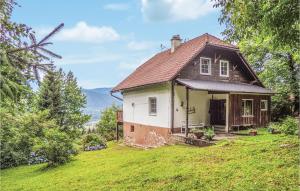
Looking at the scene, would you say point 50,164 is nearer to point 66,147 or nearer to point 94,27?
point 66,147

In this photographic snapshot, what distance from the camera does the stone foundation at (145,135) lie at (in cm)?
1817

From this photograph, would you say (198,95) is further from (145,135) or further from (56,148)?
(56,148)

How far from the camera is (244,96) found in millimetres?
19109

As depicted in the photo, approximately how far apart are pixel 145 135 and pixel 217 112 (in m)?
4.95

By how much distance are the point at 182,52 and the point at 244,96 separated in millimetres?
4948

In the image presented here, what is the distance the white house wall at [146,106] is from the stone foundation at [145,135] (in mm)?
298

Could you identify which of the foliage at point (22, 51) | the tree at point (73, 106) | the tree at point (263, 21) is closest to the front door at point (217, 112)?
the tree at point (263, 21)

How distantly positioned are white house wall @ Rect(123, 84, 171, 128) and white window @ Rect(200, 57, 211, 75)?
10.1 feet

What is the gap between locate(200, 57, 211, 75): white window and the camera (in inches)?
769

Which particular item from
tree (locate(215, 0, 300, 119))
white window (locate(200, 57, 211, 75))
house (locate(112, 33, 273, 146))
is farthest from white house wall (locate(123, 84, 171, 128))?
tree (locate(215, 0, 300, 119))

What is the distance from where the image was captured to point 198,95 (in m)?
18.9

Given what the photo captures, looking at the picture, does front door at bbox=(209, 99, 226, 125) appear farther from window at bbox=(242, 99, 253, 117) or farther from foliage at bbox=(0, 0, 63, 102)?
foliage at bbox=(0, 0, 63, 102)

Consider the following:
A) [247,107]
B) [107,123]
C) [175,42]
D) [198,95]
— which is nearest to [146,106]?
[198,95]

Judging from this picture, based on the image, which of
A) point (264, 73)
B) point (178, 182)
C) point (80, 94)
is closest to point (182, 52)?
point (264, 73)
